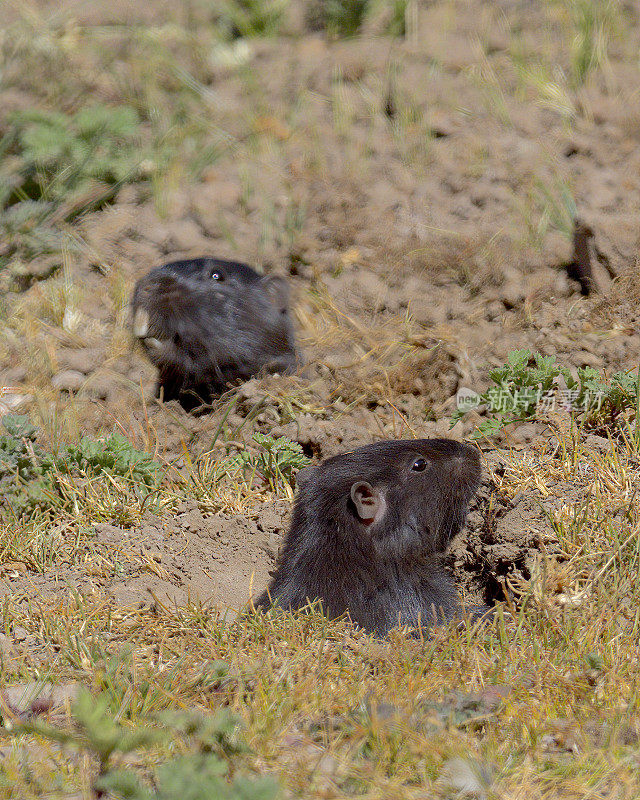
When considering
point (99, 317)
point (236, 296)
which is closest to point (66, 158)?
point (99, 317)

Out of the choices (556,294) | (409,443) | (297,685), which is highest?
(556,294)

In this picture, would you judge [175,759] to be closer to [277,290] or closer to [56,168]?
[277,290]

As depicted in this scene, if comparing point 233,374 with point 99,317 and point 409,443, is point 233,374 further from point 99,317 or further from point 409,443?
point 409,443

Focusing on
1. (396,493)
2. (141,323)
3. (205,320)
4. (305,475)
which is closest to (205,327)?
(205,320)

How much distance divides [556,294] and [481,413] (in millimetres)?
1349

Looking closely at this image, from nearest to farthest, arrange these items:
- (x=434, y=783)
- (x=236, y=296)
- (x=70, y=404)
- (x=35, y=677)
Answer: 1. (x=434, y=783)
2. (x=35, y=677)
3. (x=70, y=404)
4. (x=236, y=296)

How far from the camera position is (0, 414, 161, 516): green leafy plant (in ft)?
14.4

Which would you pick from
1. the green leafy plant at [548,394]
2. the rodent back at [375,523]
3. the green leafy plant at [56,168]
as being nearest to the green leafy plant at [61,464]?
the rodent back at [375,523]

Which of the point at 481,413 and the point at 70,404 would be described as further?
the point at 70,404

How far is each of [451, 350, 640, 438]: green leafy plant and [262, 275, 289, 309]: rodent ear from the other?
1.65 metres

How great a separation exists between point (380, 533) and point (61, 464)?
68.8 inches

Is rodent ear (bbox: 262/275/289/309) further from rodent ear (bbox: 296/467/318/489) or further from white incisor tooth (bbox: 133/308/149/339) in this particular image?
rodent ear (bbox: 296/467/318/489)

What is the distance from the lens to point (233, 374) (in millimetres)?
5703

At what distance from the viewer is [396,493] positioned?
3.98 metres
